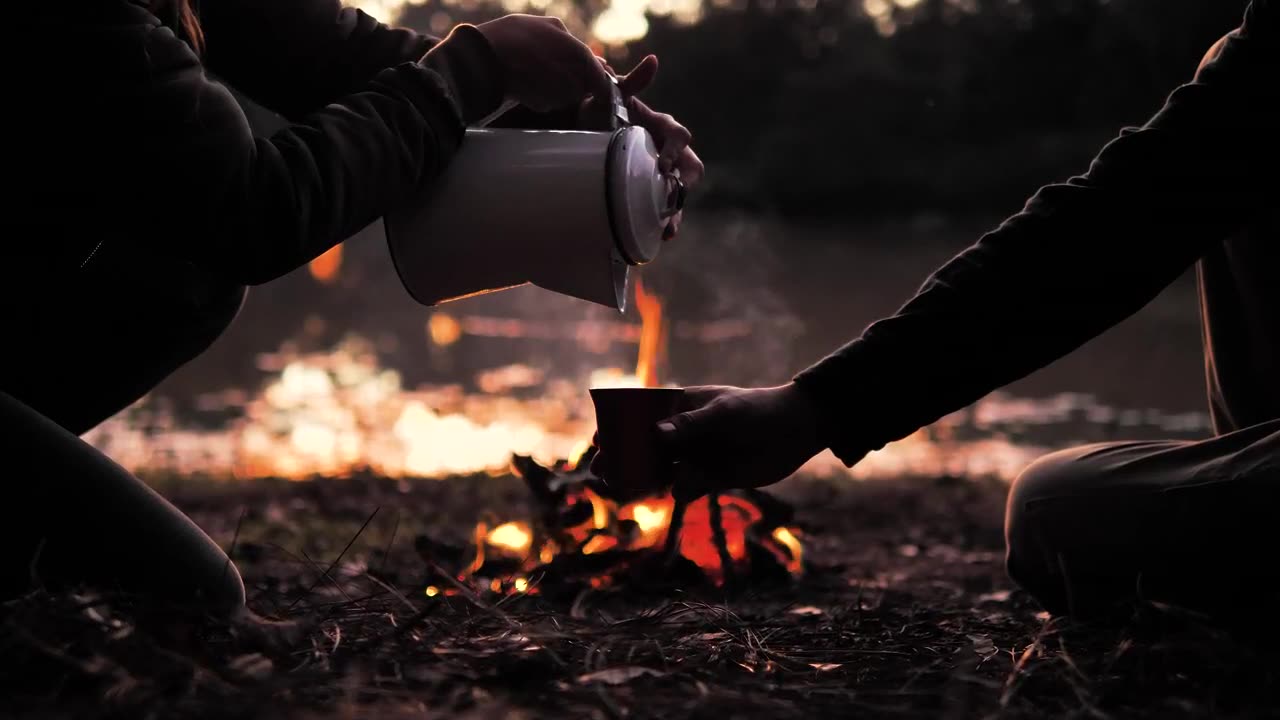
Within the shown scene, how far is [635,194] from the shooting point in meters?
1.71

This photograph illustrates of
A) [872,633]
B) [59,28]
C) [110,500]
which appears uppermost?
[59,28]

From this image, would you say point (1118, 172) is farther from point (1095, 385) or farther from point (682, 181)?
point (1095, 385)

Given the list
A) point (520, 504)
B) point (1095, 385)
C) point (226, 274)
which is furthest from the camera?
point (1095, 385)

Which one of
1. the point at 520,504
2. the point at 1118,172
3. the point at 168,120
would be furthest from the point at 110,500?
the point at 520,504

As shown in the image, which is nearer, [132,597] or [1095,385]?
[132,597]

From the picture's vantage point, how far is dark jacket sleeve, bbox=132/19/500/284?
52.9 inches

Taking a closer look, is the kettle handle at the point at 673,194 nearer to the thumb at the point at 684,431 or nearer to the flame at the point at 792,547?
the thumb at the point at 684,431

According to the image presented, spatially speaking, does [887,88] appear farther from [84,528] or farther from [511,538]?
[84,528]

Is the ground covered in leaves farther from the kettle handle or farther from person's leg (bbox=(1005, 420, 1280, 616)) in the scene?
the kettle handle

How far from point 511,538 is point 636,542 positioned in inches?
18.7

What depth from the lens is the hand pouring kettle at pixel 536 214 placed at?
1.70 meters

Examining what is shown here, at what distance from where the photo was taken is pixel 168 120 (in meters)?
1.33

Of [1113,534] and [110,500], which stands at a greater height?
[110,500]

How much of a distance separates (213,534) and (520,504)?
42.2 inches
